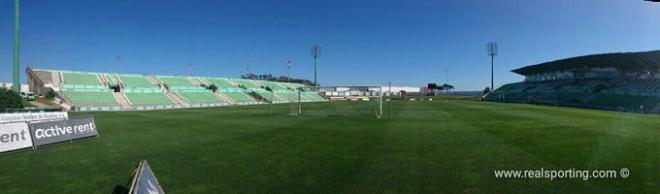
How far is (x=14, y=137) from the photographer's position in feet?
42.0

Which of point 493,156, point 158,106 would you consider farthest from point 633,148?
point 158,106

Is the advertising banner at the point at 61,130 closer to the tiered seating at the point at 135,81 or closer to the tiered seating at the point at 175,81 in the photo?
the tiered seating at the point at 135,81

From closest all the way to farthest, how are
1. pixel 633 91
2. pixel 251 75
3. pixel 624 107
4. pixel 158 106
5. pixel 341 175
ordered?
pixel 341 175 < pixel 624 107 < pixel 633 91 < pixel 158 106 < pixel 251 75

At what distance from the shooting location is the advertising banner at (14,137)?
1242cm

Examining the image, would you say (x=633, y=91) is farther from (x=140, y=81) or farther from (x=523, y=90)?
(x=140, y=81)

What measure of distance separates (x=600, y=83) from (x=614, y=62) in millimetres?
3779

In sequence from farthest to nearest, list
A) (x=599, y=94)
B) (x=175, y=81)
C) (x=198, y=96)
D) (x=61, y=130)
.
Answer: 1. (x=175, y=81)
2. (x=198, y=96)
3. (x=599, y=94)
4. (x=61, y=130)

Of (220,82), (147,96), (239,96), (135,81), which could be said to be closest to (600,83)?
(239,96)

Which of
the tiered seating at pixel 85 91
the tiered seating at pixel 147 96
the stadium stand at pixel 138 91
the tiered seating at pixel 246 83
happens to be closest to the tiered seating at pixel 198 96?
the stadium stand at pixel 138 91

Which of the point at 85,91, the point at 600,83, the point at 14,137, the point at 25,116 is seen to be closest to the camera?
the point at 14,137

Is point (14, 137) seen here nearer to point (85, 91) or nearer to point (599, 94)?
point (85, 91)

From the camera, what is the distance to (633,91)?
5241cm

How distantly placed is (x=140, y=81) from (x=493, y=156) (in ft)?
227

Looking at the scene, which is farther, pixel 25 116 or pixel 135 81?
pixel 135 81
